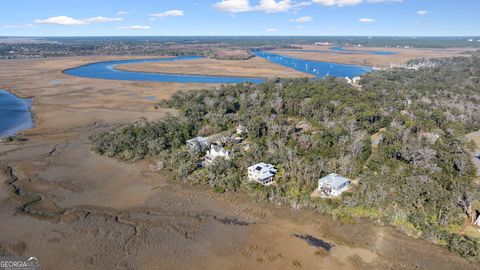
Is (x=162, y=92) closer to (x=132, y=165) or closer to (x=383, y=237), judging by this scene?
(x=132, y=165)

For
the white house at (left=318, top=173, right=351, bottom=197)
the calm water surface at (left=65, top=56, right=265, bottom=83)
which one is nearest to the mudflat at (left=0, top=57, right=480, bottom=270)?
the white house at (left=318, top=173, right=351, bottom=197)

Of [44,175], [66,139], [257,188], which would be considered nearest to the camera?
[257,188]

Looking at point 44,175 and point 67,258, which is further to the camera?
point 44,175

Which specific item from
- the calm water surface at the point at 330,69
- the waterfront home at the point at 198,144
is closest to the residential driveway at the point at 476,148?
the waterfront home at the point at 198,144

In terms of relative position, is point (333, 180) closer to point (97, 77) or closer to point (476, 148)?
point (476, 148)

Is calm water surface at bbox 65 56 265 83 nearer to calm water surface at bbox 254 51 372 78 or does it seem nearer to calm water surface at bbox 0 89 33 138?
calm water surface at bbox 254 51 372 78

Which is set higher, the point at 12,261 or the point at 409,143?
the point at 409,143

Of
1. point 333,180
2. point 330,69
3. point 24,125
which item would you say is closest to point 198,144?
point 333,180

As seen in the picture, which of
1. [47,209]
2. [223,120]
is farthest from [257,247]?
[223,120]
